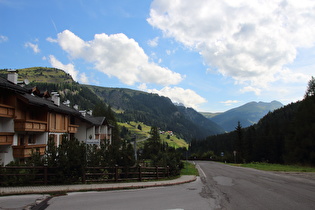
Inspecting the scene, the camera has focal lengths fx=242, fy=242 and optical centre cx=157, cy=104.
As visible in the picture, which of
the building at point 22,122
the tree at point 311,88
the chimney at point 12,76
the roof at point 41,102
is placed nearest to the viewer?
the building at point 22,122

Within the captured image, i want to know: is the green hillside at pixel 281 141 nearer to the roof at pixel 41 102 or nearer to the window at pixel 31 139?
the roof at pixel 41 102

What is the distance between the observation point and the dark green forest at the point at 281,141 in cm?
4924

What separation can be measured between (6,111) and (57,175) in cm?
987

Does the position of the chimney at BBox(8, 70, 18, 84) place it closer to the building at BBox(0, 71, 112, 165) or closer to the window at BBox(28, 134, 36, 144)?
the building at BBox(0, 71, 112, 165)

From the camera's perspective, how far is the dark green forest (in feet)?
162

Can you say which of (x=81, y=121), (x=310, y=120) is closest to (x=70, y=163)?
(x=81, y=121)

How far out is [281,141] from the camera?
81688 mm

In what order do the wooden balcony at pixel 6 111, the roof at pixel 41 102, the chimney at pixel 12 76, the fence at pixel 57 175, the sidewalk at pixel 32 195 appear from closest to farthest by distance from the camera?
1. the sidewalk at pixel 32 195
2. the fence at pixel 57 175
3. the wooden balcony at pixel 6 111
4. the roof at pixel 41 102
5. the chimney at pixel 12 76

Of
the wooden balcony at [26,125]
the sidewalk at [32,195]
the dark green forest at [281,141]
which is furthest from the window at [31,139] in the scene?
the dark green forest at [281,141]

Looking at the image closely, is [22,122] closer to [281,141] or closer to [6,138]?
[6,138]

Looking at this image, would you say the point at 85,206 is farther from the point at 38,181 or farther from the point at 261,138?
the point at 261,138

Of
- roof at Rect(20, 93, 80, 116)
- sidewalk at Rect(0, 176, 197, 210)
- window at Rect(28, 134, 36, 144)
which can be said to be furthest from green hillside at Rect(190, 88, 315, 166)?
window at Rect(28, 134, 36, 144)

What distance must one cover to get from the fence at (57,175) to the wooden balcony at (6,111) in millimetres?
7522

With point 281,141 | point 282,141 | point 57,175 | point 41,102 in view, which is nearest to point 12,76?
point 41,102
